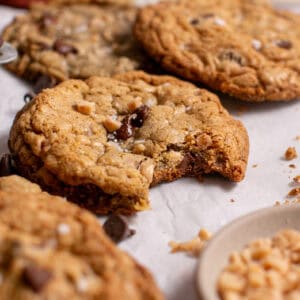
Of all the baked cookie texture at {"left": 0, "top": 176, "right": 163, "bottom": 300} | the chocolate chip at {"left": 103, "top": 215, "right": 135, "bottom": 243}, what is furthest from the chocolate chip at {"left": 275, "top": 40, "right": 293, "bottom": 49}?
the baked cookie texture at {"left": 0, "top": 176, "right": 163, "bottom": 300}

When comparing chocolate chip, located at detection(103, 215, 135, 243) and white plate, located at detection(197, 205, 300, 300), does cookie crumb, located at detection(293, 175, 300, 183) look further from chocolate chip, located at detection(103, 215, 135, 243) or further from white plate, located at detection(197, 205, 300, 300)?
chocolate chip, located at detection(103, 215, 135, 243)

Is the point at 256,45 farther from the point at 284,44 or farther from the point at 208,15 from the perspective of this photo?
the point at 208,15

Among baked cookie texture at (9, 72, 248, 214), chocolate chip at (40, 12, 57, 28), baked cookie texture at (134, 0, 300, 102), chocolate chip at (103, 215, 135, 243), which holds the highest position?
baked cookie texture at (134, 0, 300, 102)

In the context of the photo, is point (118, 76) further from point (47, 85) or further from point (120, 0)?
point (120, 0)

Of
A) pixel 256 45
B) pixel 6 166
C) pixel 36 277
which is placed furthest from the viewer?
pixel 256 45

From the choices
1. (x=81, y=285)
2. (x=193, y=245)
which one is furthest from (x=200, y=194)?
(x=81, y=285)
